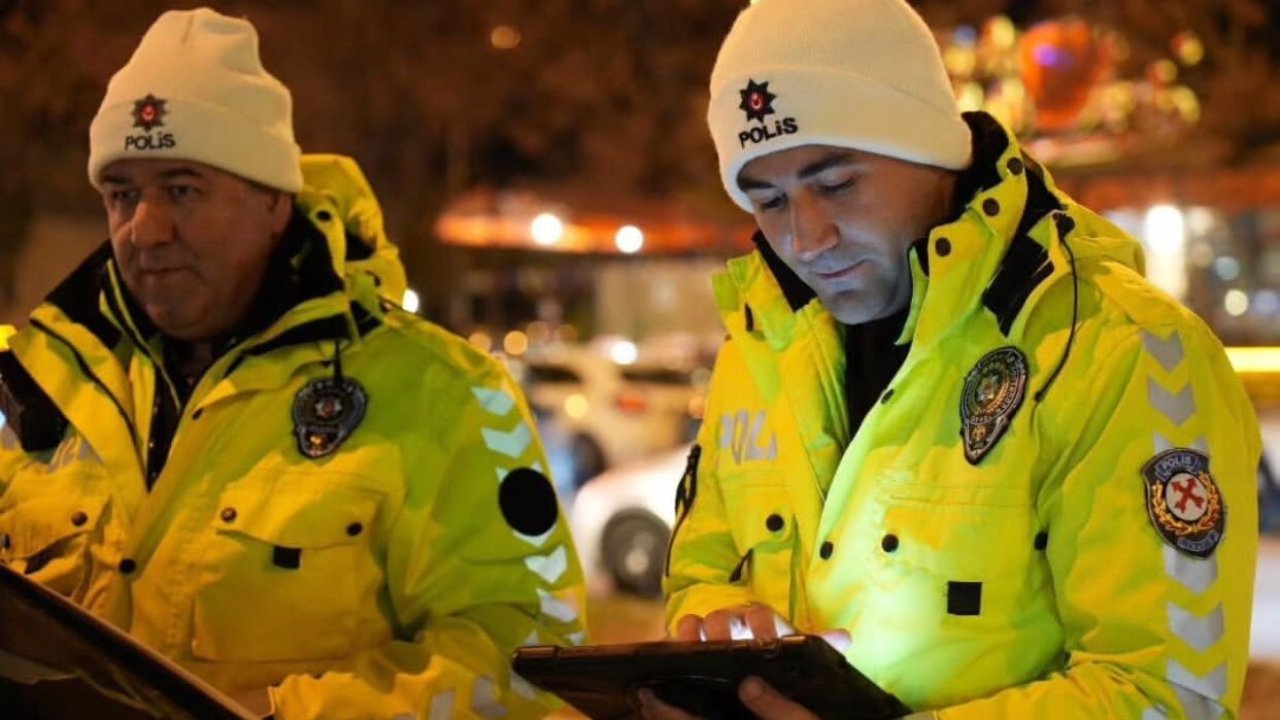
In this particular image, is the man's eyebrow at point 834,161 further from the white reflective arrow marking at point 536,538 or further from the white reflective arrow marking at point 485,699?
the white reflective arrow marking at point 485,699

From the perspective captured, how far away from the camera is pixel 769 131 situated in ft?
6.61

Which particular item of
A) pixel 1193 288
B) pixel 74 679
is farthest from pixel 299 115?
pixel 74 679

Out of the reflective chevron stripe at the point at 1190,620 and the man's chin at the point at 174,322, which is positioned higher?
the man's chin at the point at 174,322

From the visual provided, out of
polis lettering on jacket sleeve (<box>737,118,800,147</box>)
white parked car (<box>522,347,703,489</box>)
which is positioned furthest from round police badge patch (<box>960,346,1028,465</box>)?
white parked car (<box>522,347,703,489</box>)

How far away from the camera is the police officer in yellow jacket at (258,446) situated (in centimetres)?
243

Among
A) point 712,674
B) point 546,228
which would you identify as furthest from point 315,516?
point 546,228

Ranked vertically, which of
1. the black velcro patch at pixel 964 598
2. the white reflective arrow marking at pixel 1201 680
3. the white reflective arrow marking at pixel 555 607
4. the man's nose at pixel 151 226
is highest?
the man's nose at pixel 151 226

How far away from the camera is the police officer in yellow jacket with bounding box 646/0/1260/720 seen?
1680mm

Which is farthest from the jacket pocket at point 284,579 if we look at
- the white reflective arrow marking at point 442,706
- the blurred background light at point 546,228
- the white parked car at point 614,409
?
the blurred background light at point 546,228

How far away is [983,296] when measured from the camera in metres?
1.89

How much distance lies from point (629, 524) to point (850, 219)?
22.0ft

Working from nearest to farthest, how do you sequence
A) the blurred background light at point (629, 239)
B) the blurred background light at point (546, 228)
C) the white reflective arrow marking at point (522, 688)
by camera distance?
the white reflective arrow marking at point (522, 688) → the blurred background light at point (546, 228) → the blurred background light at point (629, 239)

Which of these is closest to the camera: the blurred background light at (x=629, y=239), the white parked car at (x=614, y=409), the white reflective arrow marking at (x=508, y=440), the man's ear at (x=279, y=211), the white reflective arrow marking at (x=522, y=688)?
the white reflective arrow marking at (x=522, y=688)

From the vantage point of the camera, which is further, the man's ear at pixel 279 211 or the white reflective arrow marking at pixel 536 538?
the man's ear at pixel 279 211
